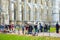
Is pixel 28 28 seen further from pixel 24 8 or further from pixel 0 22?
pixel 24 8

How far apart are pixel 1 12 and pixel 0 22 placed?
61.0 inches

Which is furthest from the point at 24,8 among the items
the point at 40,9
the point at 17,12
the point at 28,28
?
the point at 28,28

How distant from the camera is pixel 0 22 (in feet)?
A: 152

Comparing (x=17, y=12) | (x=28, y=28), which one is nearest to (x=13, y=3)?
(x=17, y=12)

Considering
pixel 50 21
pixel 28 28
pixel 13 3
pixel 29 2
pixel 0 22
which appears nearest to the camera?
pixel 28 28

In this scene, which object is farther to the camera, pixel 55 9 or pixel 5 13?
pixel 55 9

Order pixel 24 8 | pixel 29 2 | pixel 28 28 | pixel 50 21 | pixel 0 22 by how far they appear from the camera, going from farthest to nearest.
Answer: pixel 50 21
pixel 29 2
pixel 24 8
pixel 0 22
pixel 28 28

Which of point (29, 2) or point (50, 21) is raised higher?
point (29, 2)

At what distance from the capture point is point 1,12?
154 ft

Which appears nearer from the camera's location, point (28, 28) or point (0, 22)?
point (28, 28)

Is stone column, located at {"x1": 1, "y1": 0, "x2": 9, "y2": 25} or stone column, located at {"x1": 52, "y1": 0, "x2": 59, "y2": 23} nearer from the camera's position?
stone column, located at {"x1": 1, "y1": 0, "x2": 9, "y2": 25}

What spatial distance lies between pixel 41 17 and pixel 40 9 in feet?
5.46

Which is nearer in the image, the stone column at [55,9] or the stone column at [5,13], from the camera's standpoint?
the stone column at [5,13]

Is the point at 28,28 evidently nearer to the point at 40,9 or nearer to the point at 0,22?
the point at 0,22
